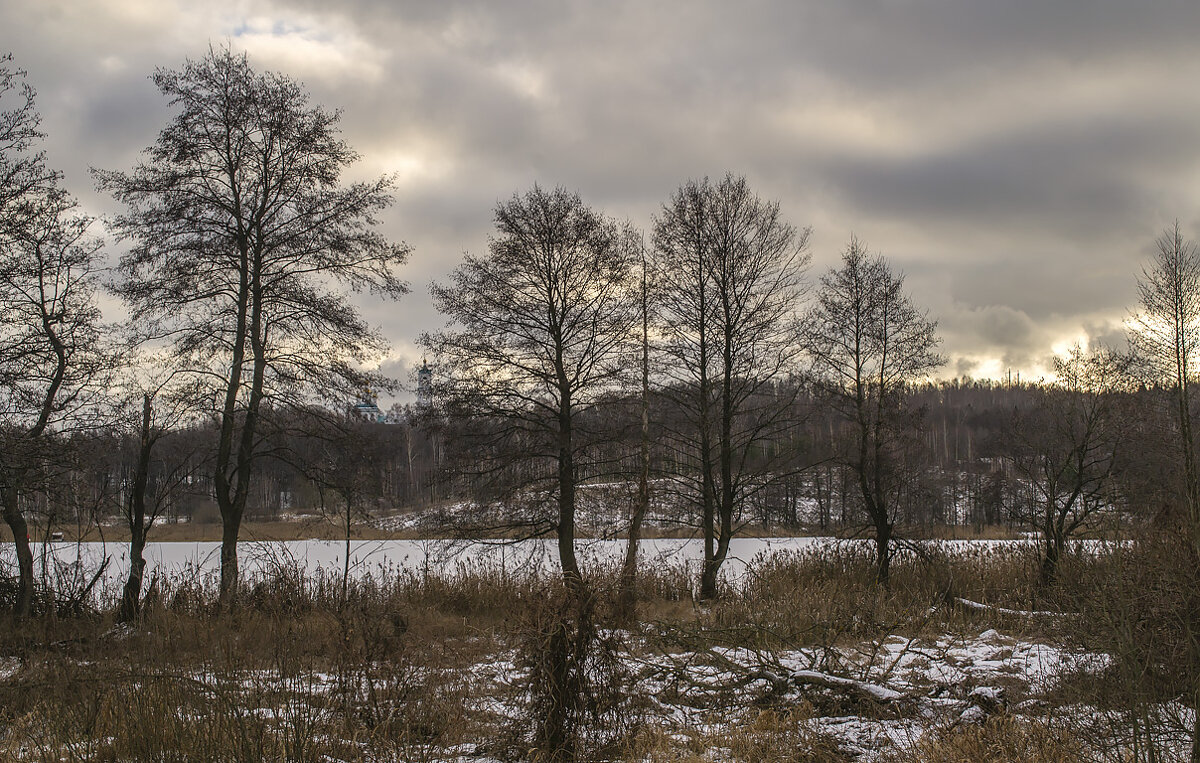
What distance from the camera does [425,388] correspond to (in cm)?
1681

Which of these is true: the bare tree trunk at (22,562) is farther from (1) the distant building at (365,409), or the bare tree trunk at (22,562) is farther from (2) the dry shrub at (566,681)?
(2) the dry shrub at (566,681)

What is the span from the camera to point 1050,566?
14094 millimetres

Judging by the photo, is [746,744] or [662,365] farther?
[662,365]

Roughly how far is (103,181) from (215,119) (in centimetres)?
233

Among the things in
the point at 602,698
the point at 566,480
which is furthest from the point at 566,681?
the point at 566,480

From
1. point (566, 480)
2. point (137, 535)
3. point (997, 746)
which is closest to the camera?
point (997, 746)

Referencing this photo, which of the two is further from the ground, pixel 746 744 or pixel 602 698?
pixel 602 698

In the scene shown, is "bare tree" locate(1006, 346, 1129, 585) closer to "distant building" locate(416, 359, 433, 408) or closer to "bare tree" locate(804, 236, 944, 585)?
"bare tree" locate(804, 236, 944, 585)

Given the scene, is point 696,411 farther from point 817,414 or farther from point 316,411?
point 316,411

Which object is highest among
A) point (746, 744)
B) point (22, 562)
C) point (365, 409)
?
point (365, 409)

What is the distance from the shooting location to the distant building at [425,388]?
1675 centimetres

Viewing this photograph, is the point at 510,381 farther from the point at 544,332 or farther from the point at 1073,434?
the point at 1073,434

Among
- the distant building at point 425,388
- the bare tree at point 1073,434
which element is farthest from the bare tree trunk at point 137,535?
the bare tree at point 1073,434

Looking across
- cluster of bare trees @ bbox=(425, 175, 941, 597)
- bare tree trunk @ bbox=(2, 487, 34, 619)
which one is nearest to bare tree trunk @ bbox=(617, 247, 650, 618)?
cluster of bare trees @ bbox=(425, 175, 941, 597)
